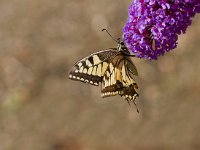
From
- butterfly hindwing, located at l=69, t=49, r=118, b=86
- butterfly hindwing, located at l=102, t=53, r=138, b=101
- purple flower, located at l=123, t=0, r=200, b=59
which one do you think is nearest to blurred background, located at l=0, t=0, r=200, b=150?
butterfly hindwing, located at l=102, t=53, r=138, b=101

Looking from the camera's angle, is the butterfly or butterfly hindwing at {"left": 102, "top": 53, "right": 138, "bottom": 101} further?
butterfly hindwing at {"left": 102, "top": 53, "right": 138, "bottom": 101}

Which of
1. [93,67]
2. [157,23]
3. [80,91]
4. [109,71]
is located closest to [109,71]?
[109,71]

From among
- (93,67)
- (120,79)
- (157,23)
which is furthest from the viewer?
(120,79)

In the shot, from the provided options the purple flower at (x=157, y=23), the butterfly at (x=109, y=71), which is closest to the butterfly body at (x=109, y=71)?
the butterfly at (x=109, y=71)

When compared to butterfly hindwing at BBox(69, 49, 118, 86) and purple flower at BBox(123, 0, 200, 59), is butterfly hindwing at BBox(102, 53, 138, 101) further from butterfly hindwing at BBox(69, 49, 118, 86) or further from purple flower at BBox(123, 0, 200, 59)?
purple flower at BBox(123, 0, 200, 59)

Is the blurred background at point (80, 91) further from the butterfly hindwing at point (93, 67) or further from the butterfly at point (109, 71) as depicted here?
the butterfly hindwing at point (93, 67)

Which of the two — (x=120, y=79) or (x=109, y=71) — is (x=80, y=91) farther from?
(x=109, y=71)

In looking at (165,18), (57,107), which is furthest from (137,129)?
(165,18)
